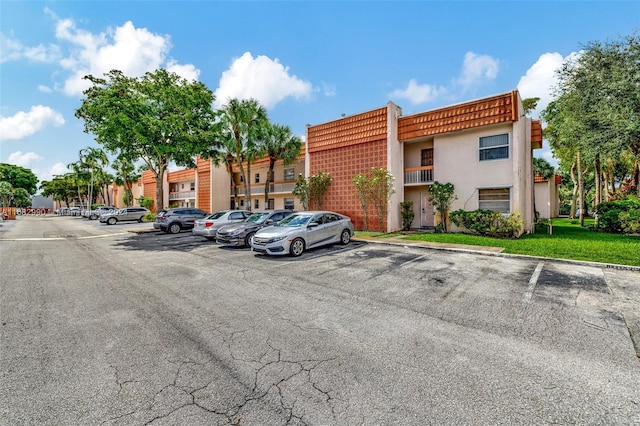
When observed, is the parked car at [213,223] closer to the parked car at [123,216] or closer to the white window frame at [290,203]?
the white window frame at [290,203]

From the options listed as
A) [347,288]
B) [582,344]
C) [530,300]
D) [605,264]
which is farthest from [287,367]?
[605,264]

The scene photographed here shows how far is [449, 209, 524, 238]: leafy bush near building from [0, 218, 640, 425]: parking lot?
5.87 meters

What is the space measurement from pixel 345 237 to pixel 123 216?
26.3 m

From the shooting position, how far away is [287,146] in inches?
857

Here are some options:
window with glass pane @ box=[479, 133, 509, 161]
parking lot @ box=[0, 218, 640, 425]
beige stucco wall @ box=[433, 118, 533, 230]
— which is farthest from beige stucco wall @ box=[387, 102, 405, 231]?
parking lot @ box=[0, 218, 640, 425]

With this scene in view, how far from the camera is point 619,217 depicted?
14.5 metres

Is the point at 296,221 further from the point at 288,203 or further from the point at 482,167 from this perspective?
the point at 288,203

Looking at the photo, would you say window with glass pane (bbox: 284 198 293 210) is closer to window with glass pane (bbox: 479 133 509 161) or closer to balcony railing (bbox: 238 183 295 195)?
balcony railing (bbox: 238 183 295 195)

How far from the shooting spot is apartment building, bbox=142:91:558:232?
13875 mm

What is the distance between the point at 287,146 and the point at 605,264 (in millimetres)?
18375

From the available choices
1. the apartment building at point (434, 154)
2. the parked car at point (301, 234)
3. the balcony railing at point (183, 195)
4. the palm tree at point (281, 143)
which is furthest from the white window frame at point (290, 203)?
the parked car at point (301, 234)

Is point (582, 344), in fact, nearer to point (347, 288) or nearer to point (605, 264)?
point (347, 288)

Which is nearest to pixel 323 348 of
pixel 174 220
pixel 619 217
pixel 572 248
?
pixel 572 248

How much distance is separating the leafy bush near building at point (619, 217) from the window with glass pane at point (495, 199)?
5.88 m
